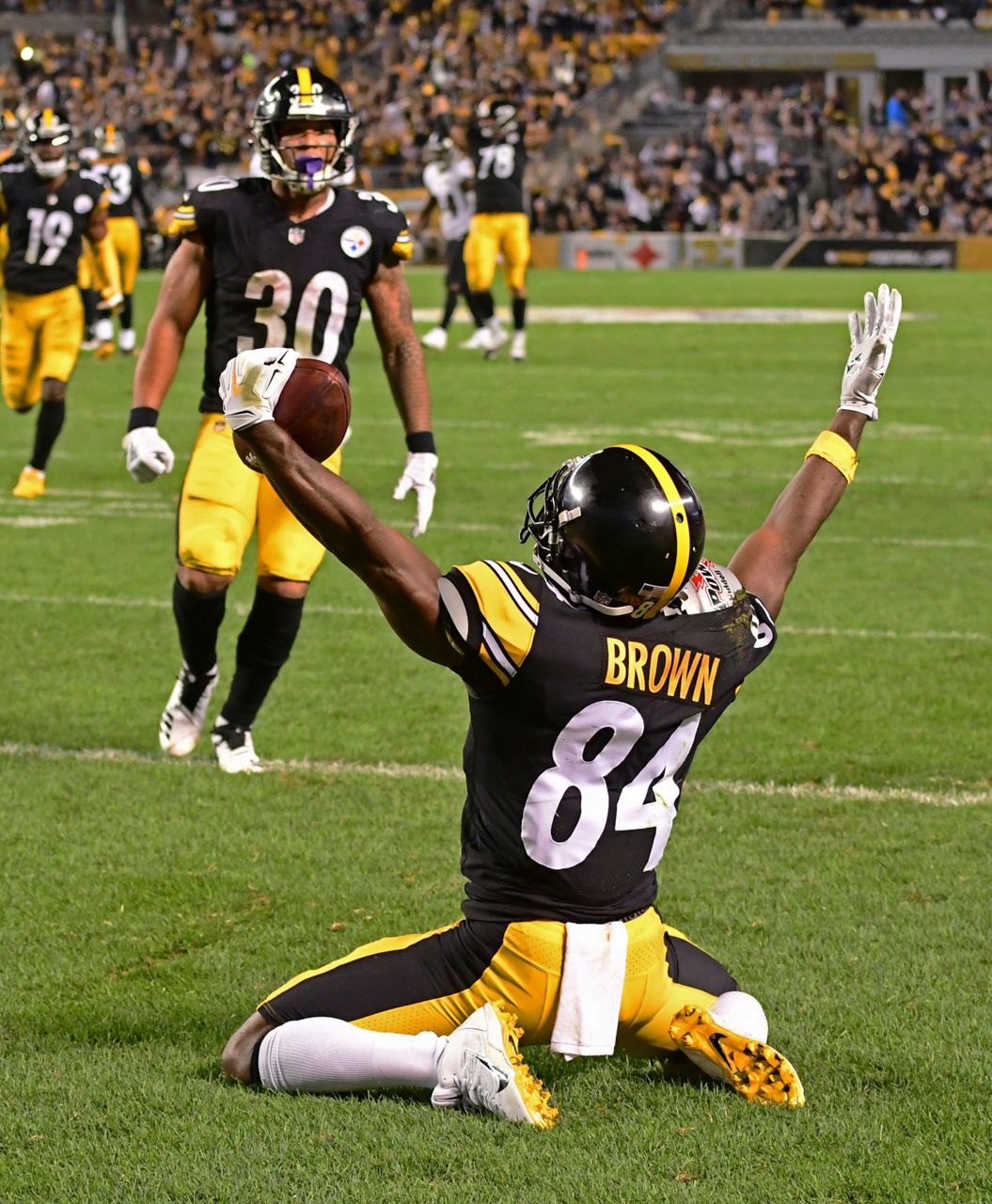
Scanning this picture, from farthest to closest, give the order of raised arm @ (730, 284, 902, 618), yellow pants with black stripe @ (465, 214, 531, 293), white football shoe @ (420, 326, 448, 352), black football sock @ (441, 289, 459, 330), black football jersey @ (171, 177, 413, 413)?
black football sock @ (441, 289, 459, 330), white football shoe @ (420, 326, 448, 352), yellow pants with black stripe @ (465, 214, 531, 293), black football jersey @ (171, 177, 413, 413), raised arm @ (730, 284, 902, 618)

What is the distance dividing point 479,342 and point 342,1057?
531 inches

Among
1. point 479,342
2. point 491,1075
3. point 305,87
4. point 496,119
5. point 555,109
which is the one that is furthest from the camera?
point 555,109

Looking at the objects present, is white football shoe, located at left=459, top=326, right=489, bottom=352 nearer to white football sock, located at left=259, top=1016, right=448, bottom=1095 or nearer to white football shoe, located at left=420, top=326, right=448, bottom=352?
white football shoe, located at left=420, top=326, right=448, bottom=352

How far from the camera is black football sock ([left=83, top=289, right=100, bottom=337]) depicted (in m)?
16.3

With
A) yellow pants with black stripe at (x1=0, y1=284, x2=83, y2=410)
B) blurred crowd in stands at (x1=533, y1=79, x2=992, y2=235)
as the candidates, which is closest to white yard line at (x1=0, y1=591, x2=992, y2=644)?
yellow pants with black stripe at (x1=0, y1=284, x2=83, y2=410)

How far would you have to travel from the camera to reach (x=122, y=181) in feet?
56.4

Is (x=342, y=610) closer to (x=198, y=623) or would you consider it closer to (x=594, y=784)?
(x=198, y=623)

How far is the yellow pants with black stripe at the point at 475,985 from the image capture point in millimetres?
2934

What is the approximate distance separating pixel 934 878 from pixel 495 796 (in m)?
1.58

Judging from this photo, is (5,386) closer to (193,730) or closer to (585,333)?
(193,730)

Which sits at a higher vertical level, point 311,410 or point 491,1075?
point 311,410

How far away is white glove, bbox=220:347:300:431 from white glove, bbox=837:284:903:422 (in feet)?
4.19

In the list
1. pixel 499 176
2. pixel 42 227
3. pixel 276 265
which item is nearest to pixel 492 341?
pixel 499 176

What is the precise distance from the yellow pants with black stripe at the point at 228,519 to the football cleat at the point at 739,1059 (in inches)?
83.5
